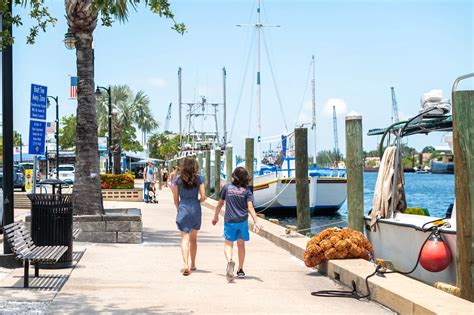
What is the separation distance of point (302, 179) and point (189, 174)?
7.10 m

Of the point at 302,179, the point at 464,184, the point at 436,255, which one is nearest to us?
the point at 464,184

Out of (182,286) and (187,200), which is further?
(187,200)

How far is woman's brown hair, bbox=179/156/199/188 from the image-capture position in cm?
1041

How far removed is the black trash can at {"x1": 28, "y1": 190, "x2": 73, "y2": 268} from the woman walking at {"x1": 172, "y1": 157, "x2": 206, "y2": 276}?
157 centimetres

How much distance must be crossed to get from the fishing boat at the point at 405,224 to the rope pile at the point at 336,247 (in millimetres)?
766

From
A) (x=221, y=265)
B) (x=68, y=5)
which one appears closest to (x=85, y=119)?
(x=68, y=5)

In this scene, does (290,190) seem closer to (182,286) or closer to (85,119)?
(85,119)

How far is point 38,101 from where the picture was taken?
13.5m

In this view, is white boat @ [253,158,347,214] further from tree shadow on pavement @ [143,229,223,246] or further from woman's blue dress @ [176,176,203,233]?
woman's blue dress @ [176,176,203,233]

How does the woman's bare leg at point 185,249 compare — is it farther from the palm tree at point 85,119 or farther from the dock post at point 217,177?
the dock post at point 217,177

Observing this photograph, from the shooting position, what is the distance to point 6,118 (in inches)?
391

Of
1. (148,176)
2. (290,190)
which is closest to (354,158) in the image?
(148,176)

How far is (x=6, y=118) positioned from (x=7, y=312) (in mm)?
3478

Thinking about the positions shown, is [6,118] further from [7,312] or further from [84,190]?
[84,190]
